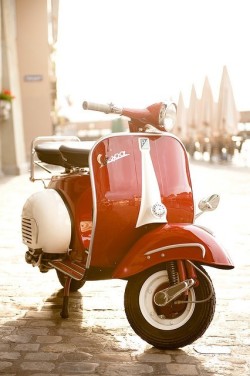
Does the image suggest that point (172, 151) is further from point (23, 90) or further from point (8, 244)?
point (23, 90)

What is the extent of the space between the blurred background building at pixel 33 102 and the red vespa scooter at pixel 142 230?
471 inches

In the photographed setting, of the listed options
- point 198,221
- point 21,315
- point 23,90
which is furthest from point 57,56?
point 21,315

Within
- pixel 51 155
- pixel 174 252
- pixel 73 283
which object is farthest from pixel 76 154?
pixel 73 283

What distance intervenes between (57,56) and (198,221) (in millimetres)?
28223

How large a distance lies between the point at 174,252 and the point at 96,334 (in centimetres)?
67

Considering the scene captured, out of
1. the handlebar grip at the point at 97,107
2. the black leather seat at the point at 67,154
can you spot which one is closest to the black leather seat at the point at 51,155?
the black leather seat at the point at 67,154

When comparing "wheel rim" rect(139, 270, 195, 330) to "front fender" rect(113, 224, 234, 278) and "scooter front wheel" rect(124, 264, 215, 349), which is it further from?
"front fender" rect(113, 224, 234, 278)

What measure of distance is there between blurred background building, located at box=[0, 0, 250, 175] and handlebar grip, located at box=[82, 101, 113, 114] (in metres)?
12.3

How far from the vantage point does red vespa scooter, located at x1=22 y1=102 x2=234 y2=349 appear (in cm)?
291

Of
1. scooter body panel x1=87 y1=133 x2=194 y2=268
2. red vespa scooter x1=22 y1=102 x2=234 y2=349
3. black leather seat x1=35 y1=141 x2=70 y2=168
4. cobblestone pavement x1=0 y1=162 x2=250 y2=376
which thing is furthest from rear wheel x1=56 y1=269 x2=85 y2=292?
scooter body panel x1=87 y1=133 x2=194 y2=268

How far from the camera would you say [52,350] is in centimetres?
297

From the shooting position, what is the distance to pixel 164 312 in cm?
301

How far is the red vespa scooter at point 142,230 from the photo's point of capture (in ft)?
9.56

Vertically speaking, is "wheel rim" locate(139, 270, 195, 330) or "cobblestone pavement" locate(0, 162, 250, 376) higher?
"wheel rim" locate(139, 270, 195, 330)
